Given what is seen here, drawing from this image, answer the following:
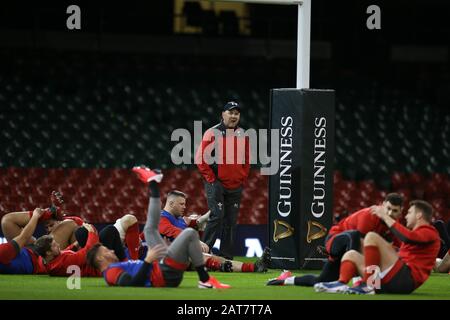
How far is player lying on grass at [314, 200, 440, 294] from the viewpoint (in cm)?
789

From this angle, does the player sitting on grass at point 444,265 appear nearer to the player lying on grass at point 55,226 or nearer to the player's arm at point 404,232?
the player's arm at point 404,232

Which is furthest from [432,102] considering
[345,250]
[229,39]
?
[345,250]

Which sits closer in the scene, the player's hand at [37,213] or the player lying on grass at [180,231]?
the player's hand at [37,213]

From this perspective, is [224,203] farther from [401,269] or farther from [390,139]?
[390,139]

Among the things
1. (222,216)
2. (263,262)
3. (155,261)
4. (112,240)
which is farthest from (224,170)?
(155,261)

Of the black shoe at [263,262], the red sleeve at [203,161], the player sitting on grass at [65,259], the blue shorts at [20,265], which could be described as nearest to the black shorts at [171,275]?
the player sitting on grass at [65,259]

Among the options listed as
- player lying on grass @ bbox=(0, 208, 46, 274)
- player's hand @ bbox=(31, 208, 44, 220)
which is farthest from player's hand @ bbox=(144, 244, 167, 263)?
player's hand @ bbox=(31, 208, 44, 220)

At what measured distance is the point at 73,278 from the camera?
917 cm

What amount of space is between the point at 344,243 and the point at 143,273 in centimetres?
176

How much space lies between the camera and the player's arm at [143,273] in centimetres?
784

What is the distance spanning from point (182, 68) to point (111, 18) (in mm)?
1868

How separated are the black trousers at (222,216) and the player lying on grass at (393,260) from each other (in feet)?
10.00

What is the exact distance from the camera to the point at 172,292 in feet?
26.2

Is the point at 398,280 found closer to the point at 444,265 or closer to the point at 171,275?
the point at 171,275
